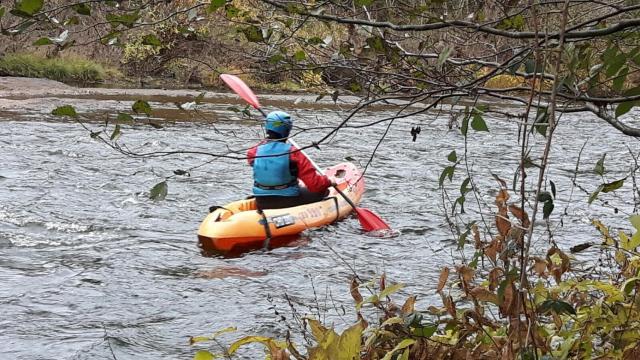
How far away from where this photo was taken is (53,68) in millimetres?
18984

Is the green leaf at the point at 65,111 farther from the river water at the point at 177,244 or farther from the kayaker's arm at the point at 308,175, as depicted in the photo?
the kayaker's arm at the point at 308,175

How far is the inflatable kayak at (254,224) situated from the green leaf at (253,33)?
3798 millimetres

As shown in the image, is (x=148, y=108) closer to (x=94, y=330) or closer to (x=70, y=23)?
(x=70, y=23)

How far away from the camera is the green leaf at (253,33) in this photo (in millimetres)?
2264

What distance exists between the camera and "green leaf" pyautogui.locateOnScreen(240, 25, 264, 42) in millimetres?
2264

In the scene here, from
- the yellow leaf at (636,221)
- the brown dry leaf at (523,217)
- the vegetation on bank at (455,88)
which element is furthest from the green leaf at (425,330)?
the yellow leaf at (636,221)

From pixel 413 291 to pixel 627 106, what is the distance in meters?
3.61

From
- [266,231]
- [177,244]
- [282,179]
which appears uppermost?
[282,179]

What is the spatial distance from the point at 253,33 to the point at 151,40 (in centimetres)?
33

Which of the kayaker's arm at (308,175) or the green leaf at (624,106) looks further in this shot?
the kayaker's arm at (308,175)

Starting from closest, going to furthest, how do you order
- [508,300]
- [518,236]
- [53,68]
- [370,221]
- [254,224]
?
[518,236], [508,300], [254,224], [370,221], [53,68]

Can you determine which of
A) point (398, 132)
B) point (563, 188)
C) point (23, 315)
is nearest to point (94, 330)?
point (23, 315)

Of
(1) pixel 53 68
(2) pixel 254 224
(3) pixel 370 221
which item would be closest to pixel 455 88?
(2) pixel 254 224

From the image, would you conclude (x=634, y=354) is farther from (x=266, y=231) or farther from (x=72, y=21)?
(x=266, y=231)
